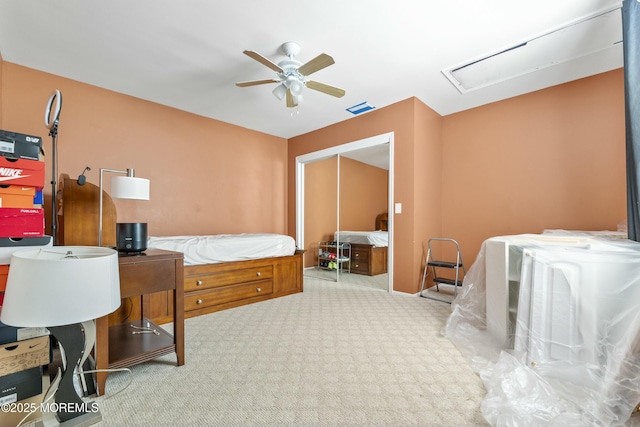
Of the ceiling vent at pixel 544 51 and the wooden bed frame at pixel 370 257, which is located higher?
the ceiling vent at pixel 544 51

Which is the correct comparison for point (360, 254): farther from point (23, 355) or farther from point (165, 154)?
point (23, 355)

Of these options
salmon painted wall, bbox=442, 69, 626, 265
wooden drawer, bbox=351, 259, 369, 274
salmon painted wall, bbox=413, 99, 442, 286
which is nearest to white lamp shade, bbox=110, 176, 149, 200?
salmon painted wall, bbox=413, 99, 442, 286

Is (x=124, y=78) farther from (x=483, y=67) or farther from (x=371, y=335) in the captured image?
(x=483, y=67)

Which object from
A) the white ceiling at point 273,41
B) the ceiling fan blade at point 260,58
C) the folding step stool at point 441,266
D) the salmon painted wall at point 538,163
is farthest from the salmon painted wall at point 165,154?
the salmon painted wall at point 538,163

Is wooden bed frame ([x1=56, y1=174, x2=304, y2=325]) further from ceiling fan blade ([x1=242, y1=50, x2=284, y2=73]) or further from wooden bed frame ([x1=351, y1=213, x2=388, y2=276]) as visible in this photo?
ceiling fan blade ([x1=242, y1=50, x2=284, y2=73])

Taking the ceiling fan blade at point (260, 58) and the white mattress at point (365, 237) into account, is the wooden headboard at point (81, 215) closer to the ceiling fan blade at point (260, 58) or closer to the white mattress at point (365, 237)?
the ceiling fan blade at point (260, 58)

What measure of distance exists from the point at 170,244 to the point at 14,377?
143 cm

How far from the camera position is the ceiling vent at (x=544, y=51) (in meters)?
2.20

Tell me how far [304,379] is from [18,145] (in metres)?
2.08

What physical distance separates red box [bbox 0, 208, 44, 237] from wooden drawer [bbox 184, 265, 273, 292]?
1294 mm

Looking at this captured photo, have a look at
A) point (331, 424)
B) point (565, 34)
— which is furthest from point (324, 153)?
point (331, 424)

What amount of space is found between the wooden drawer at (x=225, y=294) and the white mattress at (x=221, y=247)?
30cm

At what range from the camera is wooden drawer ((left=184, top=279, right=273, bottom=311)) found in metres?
2.68

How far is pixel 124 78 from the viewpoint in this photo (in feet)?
9.71
